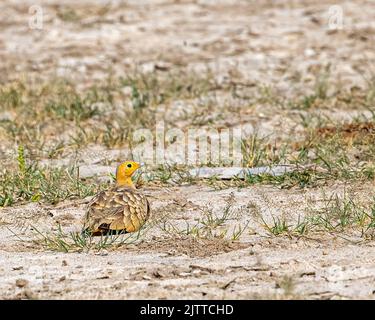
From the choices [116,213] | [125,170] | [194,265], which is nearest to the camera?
[194,265]

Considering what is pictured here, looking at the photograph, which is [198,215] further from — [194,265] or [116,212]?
[194,265]

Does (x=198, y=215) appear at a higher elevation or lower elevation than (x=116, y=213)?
lower

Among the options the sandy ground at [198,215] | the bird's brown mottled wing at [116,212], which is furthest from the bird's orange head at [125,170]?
the bird's brown mottled wing at [116,212]

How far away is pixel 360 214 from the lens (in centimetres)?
595

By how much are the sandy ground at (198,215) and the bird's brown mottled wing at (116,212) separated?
140 mm

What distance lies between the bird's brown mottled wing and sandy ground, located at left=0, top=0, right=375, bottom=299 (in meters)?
0.14

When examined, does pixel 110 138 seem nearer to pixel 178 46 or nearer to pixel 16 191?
pixel 16 191

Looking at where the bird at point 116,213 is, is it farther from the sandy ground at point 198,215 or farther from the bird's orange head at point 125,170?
the bird's orange head at point 125,170

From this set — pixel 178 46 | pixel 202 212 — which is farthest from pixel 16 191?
pixel 178 46

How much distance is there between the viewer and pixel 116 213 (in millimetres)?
5895

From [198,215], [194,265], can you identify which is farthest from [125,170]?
[194,265]

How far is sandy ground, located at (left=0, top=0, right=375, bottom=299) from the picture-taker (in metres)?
4.98

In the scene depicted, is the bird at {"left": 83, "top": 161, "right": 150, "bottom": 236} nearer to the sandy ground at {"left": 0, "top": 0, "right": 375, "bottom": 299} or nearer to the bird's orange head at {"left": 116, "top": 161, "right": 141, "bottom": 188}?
the sandy ground at {"left": 0, "top": 0, "right": 375, "bottom": 299}

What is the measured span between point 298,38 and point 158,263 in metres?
6.60
